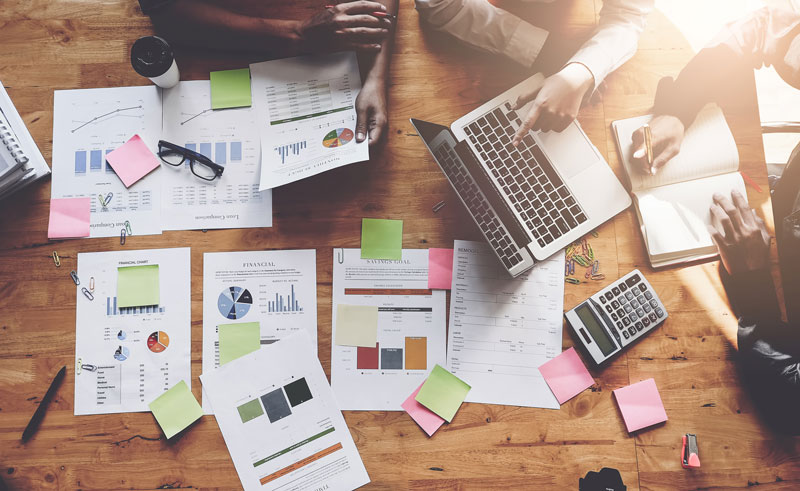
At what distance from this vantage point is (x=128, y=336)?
1.16 meters

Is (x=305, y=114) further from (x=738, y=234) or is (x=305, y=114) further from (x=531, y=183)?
(x=738, y=234)

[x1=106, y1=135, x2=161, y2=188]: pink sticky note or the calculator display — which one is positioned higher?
[x1=106, y1=135, x2=161, y2=188]: pink sticky note

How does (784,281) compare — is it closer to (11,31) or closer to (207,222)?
(207,222)

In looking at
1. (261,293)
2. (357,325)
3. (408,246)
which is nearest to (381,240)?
(408,246)

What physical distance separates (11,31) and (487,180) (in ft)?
3.98

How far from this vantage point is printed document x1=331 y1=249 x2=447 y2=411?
45.7 inches

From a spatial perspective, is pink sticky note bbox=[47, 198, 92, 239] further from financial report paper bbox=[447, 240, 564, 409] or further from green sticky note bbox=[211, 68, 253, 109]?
financial report paper bbox=[447, 240, 564, 409]

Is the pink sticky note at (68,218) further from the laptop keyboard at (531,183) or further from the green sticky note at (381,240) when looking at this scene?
the laptop keyboard at (531,183)

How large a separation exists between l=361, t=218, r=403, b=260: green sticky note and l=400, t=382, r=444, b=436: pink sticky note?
334mm

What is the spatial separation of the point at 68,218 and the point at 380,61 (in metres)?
0.83

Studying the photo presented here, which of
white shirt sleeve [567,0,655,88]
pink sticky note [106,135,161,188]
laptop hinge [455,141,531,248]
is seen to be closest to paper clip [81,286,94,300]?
pink sticky note [106,135,161,188]

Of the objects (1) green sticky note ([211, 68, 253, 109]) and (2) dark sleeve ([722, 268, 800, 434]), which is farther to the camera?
(1) green sticky note ([211, 68, 253, 109])

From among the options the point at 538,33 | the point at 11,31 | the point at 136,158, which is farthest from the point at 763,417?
the point at 11,31

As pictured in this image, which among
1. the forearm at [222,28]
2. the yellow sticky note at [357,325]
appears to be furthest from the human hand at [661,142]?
the forearm at [222,28]
